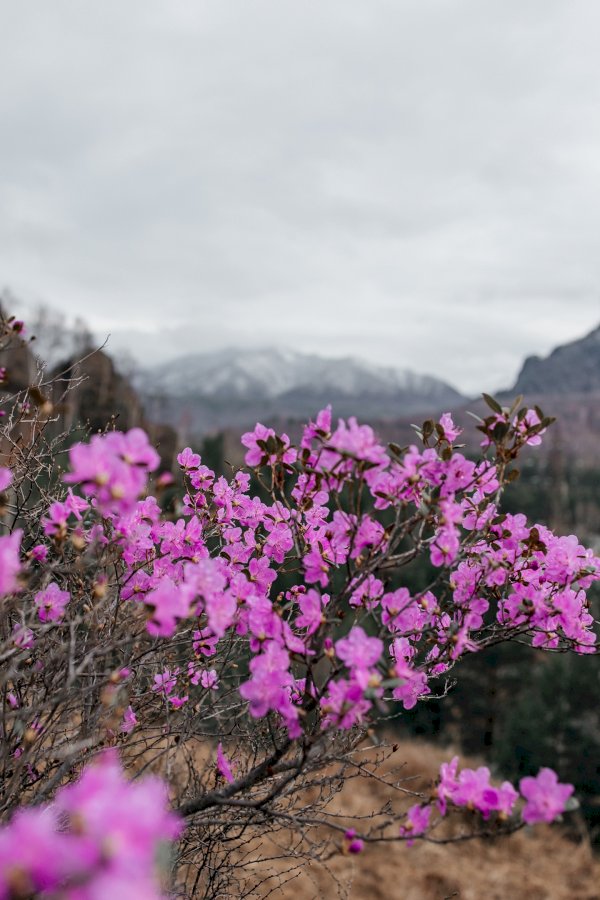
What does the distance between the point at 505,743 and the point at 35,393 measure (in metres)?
17.8

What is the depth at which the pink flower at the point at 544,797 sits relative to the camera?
1329 millimetres

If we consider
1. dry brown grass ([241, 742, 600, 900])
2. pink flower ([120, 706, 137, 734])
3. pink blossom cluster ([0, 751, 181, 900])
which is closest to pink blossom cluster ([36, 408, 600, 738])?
pink flower ([120, 706, 137, 734])

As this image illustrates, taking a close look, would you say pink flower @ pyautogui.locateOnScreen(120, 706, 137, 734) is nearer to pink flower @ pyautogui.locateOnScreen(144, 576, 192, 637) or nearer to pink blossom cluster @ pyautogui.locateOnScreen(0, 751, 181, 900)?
pink flower @ pyautogui.locateOnScreen(144, 576, 192, 637)

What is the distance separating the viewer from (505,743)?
622 inches

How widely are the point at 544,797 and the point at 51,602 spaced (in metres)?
1.62

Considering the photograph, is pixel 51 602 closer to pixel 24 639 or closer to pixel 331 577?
pixel 24 639

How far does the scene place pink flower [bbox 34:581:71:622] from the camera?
6.38ft

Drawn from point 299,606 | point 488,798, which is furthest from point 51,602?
point 488,798

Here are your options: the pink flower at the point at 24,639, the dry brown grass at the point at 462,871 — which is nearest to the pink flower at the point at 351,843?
the pink flower at the point at 24,639

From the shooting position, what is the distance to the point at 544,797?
135cm

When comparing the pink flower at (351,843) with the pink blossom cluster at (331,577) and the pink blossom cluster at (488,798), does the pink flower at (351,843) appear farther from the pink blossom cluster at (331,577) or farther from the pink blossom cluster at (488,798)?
the pink blossom cluster at (488,798)

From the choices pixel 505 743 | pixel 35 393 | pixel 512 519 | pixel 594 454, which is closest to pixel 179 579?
pixel 35 393

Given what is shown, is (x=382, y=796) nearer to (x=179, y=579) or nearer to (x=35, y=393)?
(x=179, y=579)

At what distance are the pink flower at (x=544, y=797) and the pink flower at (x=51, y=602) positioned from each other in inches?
59.8
